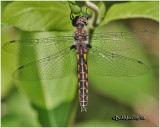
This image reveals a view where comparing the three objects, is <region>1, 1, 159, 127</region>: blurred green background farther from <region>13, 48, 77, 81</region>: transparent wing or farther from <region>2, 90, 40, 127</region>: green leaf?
<region>13, 48, 77, 81</region>: transparent wing

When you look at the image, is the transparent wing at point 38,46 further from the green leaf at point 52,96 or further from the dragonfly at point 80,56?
the green leaf at point 52,96

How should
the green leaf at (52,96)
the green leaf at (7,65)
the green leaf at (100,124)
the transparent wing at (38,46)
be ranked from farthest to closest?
the green leaf at (100,124), the green leaf at (7,65), the green leaf at (52,96), the transparent wing at (38,46)

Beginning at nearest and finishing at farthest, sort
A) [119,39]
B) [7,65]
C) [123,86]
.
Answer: [119,39] → [7,65] → [123,86]

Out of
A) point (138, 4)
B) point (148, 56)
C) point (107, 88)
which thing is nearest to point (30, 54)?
point (138, 4)

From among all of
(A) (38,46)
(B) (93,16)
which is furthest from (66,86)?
(B) (93,16)

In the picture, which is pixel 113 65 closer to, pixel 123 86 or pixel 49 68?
pixel 49 68

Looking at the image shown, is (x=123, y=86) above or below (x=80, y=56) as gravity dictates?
below

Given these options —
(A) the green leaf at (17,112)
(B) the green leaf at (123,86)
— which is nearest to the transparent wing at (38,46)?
(A) the green leaf at (17,112)
